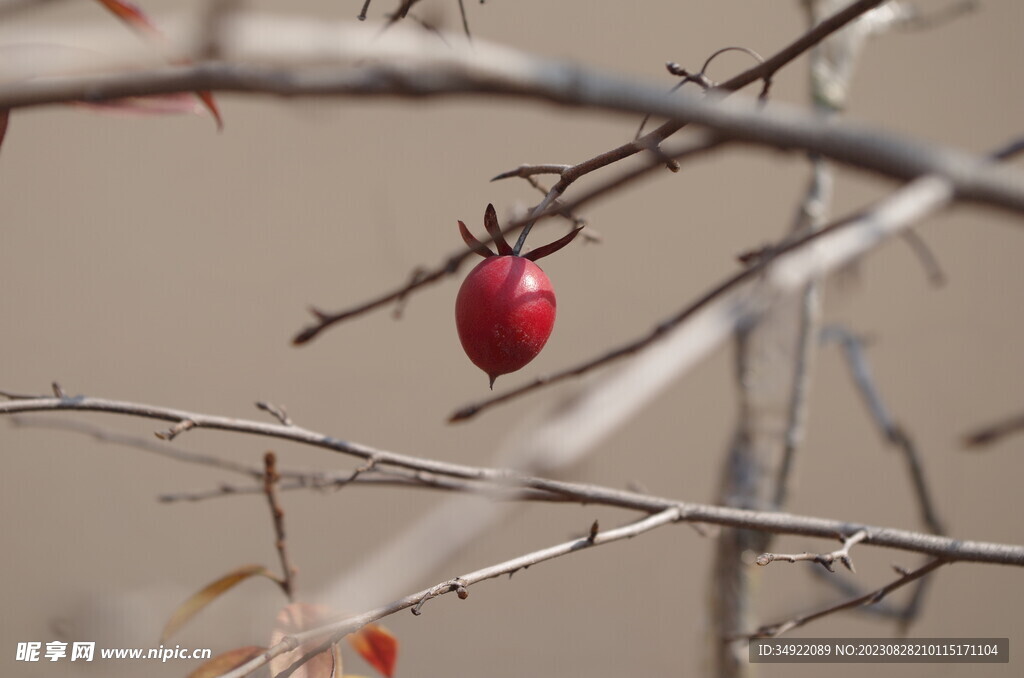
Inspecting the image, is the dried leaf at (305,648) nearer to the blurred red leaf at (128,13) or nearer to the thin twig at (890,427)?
the blurred red leaf at (128,13)

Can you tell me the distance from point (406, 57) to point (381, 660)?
428 millimetres

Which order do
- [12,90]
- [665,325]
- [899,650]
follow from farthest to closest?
[899,650], [665,325], [12,90]

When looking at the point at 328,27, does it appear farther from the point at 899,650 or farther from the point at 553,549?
the point at 899,650

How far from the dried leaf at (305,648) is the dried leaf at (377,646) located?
0.12 ft

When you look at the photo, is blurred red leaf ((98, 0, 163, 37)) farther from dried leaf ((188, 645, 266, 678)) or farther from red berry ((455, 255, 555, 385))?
dried leaf ((188, 645, 266, 678))

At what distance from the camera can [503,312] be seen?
1.36 feet

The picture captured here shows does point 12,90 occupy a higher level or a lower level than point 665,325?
lower

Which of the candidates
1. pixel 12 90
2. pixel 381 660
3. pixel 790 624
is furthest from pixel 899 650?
pixel 12 90

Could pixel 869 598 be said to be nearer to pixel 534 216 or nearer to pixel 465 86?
pixel 534 216

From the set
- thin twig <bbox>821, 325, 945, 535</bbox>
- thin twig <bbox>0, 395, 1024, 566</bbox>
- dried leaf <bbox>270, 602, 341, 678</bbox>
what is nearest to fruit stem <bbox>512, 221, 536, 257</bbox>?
thin twig <bbox>0, 395, 1024, 566</bbox>

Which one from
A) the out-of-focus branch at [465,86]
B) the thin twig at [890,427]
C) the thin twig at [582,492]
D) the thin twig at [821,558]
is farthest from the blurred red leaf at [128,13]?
the thin twig at [890,427]

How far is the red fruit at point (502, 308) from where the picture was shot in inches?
16.4

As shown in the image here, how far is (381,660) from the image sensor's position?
1.68ft

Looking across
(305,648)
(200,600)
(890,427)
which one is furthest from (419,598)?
(890,427)
